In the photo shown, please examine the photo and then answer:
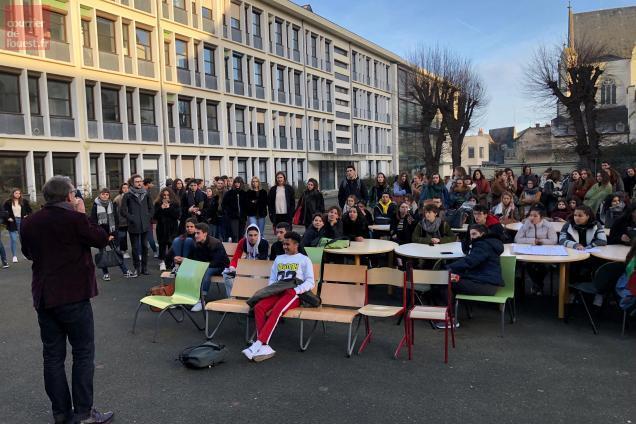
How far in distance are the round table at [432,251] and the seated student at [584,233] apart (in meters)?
1.55

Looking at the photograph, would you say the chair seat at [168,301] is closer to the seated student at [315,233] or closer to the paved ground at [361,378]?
the paved ground at [361,378]

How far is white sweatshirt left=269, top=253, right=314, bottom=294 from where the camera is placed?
19.3 ft

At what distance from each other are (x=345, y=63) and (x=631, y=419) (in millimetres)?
46405

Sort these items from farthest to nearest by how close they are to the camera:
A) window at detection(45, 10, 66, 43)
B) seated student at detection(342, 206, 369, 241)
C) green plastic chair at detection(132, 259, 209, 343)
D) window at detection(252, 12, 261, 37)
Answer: window at detection(252, 12, 261, 37), window at detection(45, 10, 66, 43), seated student at detection(342, 206, 369, 241), green plastic chair at detection(132, 259, 209, 343)

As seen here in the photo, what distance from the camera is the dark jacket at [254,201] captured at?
1127cm

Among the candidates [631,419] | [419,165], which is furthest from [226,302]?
[419,165]

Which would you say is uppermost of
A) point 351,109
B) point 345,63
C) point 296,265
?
point 345,63

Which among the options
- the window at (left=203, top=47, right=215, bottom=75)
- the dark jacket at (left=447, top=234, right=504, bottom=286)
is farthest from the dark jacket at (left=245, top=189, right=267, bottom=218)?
the window at (left=203, top=47, right=215, bottom=75)

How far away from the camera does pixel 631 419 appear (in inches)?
153

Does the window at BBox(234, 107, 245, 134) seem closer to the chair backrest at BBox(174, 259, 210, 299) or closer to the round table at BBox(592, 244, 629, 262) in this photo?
the chair backrest at BBox(174, 259, 210, 299)

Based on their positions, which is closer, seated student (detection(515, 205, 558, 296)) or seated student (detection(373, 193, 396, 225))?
seated student (detection(515, 205, 558, 296))

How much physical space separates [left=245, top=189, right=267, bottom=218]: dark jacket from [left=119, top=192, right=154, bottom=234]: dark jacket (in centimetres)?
229

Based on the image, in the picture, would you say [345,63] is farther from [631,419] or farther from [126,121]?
[631,419]

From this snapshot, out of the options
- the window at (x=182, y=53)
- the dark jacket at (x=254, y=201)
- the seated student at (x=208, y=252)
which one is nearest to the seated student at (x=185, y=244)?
the seated student at (x=208, y=252)
